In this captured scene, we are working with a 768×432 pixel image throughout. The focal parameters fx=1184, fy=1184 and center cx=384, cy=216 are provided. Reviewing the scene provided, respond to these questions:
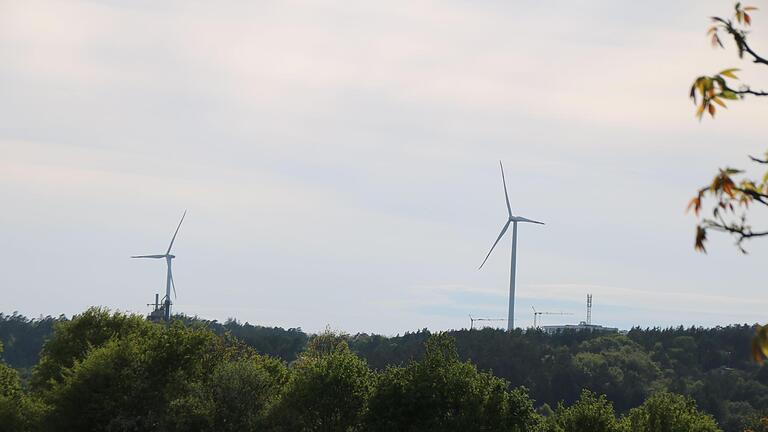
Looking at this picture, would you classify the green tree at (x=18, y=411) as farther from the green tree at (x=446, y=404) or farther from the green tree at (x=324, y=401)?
the green tree at (x=446, y=404)

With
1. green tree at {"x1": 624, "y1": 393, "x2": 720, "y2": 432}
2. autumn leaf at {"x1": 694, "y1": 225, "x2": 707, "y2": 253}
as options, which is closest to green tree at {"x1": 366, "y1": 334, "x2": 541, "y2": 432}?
green tree at {"x1": 624, "y1": 393, "x2": 720, "y2": 432}

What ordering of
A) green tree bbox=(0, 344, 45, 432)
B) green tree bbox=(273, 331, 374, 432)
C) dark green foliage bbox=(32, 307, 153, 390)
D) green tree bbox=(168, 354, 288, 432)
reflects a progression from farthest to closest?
dark green foliage bbox=(32, 307, 153, 390), green tree bbox=(0, 344, 45, 432), green tree bbox=(273, 331, 374, 432), green tree bbox=(168, 354, 288, 432)

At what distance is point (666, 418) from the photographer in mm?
72062

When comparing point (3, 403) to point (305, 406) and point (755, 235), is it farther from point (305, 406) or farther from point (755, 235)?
point (755, 235)

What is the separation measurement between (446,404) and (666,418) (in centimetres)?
1364

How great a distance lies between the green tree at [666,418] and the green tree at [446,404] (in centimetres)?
641

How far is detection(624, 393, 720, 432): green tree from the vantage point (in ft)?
233

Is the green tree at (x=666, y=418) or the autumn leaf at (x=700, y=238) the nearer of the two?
the autumn leaf at (x=700, y=238)

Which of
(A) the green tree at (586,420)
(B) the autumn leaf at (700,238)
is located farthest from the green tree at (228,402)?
(B) the autumn leaf at (700,238)

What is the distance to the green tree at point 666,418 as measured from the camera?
71062 mm

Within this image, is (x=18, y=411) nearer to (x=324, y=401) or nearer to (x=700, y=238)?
(x=324, y=401)

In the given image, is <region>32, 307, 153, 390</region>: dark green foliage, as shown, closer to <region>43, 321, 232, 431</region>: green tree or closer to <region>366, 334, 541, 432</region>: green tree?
<region>43, 321, 232, 431</region>: green tree

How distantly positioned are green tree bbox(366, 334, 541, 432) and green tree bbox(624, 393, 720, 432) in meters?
6.41

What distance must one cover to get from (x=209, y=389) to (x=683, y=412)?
2942 centimetres
